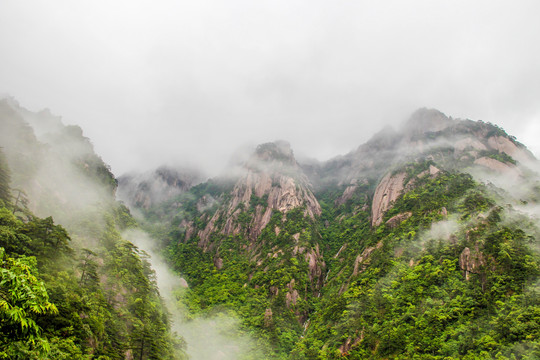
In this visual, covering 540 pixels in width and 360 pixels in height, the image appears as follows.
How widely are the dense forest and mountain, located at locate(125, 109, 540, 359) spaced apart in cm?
41

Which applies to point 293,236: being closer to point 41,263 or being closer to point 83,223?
point 83,223

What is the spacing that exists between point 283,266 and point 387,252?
34153 millimetres

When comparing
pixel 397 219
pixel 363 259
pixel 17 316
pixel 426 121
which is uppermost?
pixel 426 121

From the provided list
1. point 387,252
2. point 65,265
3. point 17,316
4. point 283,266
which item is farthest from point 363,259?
point 17,316

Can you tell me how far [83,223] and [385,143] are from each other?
17118 centimetres

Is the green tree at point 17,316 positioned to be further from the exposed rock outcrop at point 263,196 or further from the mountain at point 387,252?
the exposed rock outcrop at point 263,196

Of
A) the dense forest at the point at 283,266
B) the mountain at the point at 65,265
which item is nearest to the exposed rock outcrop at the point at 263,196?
the dense forest at the point at 283,266

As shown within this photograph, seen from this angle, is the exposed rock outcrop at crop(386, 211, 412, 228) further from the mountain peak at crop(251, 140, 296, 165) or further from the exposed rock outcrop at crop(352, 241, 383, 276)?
the mountain peak at crop(251, 140, 296, 165)

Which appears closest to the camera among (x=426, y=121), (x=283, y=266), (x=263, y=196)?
(x=283, y=266)

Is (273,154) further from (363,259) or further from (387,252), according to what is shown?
(387,252)

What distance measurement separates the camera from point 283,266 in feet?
285

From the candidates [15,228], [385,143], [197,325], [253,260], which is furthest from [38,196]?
[385,143]

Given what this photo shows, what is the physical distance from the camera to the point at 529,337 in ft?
97.0

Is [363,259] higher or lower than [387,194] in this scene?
lower
